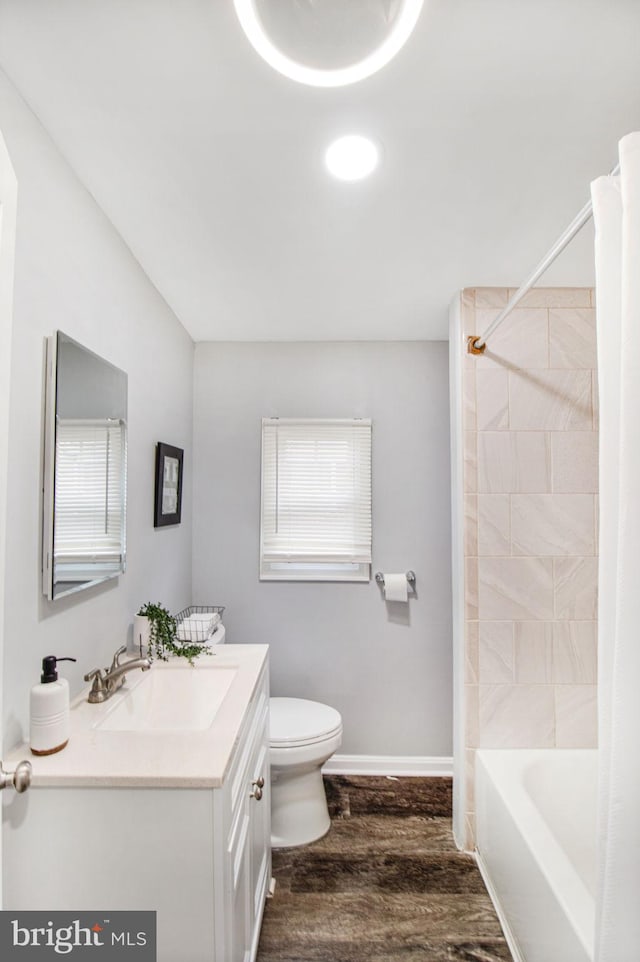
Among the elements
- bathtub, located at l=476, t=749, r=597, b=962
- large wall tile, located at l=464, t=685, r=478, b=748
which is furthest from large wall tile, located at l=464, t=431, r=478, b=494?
bathtub, located at l=476, t=749, r=597, b=962

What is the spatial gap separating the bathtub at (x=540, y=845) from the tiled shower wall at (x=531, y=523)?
4.2 inches

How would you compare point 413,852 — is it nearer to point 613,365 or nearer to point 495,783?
point 495,783

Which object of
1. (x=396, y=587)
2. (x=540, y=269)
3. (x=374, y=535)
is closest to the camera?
(x=540, y=269)

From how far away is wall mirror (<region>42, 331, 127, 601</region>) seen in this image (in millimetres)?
1263

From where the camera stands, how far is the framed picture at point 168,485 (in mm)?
2162

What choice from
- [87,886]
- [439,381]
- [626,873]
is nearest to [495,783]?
[626,873]

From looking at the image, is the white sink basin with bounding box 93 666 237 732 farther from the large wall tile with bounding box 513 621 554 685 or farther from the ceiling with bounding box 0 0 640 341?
the ceiling with bounding box 0 0 640 341

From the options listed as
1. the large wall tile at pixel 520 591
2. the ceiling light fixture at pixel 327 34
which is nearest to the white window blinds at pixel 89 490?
the ceiling light fixture at pixel 327 34

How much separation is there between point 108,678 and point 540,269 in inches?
67.6

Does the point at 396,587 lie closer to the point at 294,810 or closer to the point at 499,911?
the point at 294,810

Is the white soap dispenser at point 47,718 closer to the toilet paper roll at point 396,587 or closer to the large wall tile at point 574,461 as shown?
the toilet paper roll at point 396,587

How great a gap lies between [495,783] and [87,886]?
4.76 ft

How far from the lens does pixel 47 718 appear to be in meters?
A: 1.10

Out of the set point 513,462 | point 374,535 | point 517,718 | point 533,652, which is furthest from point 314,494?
point 517,718
